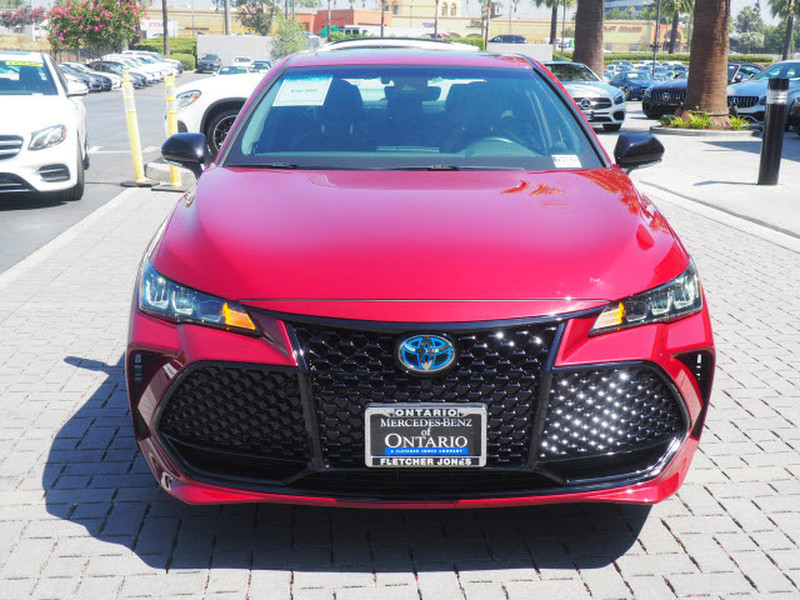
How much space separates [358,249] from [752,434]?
2.24m

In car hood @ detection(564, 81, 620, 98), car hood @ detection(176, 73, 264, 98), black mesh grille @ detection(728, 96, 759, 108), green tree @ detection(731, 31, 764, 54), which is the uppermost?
car hood @ detection(176, 73, 264, 98)

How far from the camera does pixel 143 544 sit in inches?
130

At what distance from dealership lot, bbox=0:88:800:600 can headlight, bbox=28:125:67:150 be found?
6.00m

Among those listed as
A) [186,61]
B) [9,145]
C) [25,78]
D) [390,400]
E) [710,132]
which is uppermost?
[25,78]

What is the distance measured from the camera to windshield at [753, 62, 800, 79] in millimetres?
22188

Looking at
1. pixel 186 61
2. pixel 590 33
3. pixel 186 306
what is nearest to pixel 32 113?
pixel 186 306

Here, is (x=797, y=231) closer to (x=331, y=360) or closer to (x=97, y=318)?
(x=97, y=318)

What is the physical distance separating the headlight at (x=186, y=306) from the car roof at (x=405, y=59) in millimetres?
1993

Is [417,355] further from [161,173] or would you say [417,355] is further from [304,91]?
[161,173]

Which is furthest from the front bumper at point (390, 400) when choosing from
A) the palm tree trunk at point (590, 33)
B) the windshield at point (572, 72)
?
the palm tree trunk at point (590, 33)

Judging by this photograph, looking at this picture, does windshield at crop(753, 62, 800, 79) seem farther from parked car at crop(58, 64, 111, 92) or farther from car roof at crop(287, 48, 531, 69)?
parked car at crop(58, 64, 111, 92)

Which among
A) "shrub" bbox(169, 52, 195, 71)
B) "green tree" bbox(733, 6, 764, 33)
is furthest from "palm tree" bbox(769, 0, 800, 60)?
"green tree" bbox(733, 6, 764, 33)

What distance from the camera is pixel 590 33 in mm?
26797

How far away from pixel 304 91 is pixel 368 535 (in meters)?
2.23
